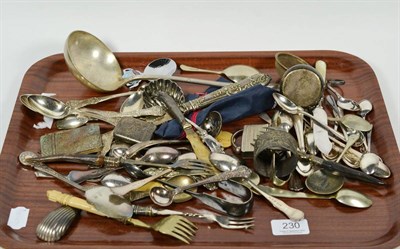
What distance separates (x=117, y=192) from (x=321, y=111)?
0.43 metres

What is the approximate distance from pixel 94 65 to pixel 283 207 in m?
0.54

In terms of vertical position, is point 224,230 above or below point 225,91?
below

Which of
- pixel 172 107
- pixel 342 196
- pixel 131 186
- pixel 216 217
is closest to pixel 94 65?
pixel 172 107

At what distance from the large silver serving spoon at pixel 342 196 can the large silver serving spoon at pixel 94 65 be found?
30 cm

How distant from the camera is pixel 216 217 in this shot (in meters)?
1.03

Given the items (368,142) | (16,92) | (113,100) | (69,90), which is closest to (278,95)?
(368,142)

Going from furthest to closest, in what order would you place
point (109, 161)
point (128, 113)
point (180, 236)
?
point (128, 113)
point (109, 161)
point (180, 236)

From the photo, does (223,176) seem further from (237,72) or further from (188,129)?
(237,72)

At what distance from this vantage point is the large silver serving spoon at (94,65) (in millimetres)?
1307

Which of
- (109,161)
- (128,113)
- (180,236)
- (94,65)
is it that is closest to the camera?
(180,236)

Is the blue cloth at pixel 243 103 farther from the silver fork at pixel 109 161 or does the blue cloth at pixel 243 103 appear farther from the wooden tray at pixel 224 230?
the silver fork at pixel 109 161

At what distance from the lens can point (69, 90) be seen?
134cm

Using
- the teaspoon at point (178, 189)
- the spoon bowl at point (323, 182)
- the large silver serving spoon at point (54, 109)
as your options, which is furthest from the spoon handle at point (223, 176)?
the large silver serving spoon at point (54, 109)

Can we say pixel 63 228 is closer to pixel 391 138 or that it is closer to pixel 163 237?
pixel 163 237
